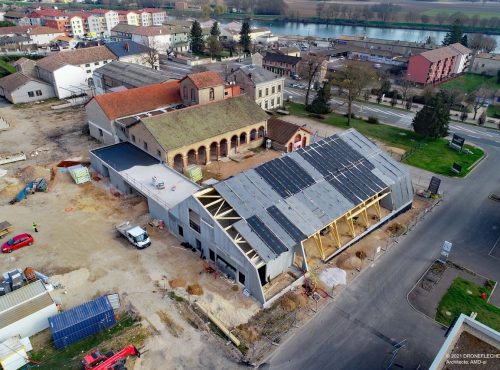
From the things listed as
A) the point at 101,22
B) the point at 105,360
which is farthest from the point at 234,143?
the point at 101,22

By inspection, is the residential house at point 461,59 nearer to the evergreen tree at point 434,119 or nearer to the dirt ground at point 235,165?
the evergreen tree at point 434,119

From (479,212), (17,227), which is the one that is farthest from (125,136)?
(479,212)

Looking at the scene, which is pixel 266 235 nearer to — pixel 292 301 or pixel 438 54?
pixel 292 301

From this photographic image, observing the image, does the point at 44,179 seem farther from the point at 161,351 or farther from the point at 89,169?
the point at 161,351

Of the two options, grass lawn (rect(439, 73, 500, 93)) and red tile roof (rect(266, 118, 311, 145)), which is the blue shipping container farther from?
grass lawn (rect(439, 73, 500, 93))

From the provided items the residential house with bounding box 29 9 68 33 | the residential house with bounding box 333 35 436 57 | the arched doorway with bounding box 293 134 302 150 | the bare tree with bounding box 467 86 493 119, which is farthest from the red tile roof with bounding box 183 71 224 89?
the residential house with bounding box 29 9 68 33

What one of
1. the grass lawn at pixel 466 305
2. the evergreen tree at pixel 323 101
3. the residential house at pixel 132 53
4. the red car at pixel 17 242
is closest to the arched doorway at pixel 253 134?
the evergreen tree at pixel 323 101
